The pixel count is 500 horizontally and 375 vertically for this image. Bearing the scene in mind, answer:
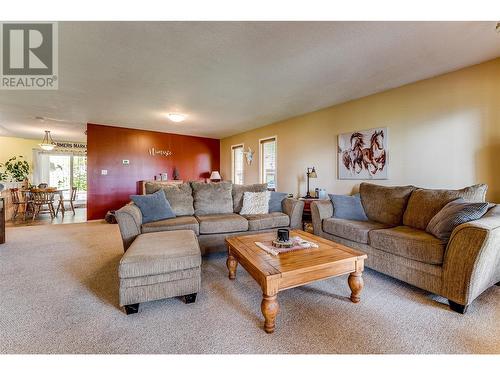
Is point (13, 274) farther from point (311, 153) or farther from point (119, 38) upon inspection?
point (311, 153)

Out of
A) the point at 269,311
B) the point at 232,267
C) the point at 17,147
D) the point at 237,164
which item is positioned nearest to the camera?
the point at 269,311

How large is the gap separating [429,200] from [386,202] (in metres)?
0.46

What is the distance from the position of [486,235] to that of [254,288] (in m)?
1.80

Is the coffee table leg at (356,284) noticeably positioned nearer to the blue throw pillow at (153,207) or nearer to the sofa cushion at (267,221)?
the sofa cushion at (267,221)

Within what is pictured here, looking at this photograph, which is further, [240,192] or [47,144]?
[47,144]

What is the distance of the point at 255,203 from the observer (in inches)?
136

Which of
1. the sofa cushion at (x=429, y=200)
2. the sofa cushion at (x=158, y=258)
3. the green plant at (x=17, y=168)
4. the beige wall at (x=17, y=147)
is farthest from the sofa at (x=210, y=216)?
the beige wall at (x=17, y=147)

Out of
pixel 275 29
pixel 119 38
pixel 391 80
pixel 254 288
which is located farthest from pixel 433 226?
pixel 119 38

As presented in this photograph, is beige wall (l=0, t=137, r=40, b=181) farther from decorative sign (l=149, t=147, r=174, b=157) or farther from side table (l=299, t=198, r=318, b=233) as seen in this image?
side table (l=299, t=198, r=318, b=233)

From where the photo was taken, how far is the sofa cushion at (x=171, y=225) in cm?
271

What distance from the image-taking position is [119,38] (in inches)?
79.2

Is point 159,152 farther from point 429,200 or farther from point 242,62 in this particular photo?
point 429,200

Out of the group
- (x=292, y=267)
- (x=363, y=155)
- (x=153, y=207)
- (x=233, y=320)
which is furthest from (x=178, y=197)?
(x=363, y=155)

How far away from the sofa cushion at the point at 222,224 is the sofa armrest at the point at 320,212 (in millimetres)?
964
